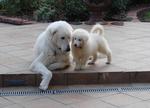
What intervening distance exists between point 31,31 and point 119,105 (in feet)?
14.8

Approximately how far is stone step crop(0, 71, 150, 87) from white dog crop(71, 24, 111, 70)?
7.6 inches

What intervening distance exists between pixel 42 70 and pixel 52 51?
316 millimetres

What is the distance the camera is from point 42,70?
5.70 meters

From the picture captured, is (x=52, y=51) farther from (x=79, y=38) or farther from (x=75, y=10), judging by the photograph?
(x=75, y=10)

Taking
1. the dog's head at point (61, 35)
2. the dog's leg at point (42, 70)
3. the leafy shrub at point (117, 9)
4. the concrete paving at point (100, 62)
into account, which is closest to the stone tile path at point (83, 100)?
A: the concrete paving at point (100, 62)

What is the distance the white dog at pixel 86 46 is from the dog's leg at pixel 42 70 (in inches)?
19.1

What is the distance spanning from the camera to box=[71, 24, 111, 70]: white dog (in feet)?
18.8

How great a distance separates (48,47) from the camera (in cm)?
582

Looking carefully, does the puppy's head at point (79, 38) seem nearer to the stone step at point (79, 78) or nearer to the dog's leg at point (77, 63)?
the dog's leg at point (77, 63)

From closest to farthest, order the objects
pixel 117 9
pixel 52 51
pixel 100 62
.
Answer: pixel 52 51, pixel 100 62, pixel 117 9

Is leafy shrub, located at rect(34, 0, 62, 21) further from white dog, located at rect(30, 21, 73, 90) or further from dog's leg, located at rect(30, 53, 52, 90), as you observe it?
dog's leg, located at rect(30, 53, 52, 90)

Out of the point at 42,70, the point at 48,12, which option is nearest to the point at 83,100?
the point at 42,70

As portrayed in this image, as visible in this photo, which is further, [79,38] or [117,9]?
[117,9]

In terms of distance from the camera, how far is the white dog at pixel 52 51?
563 cm
